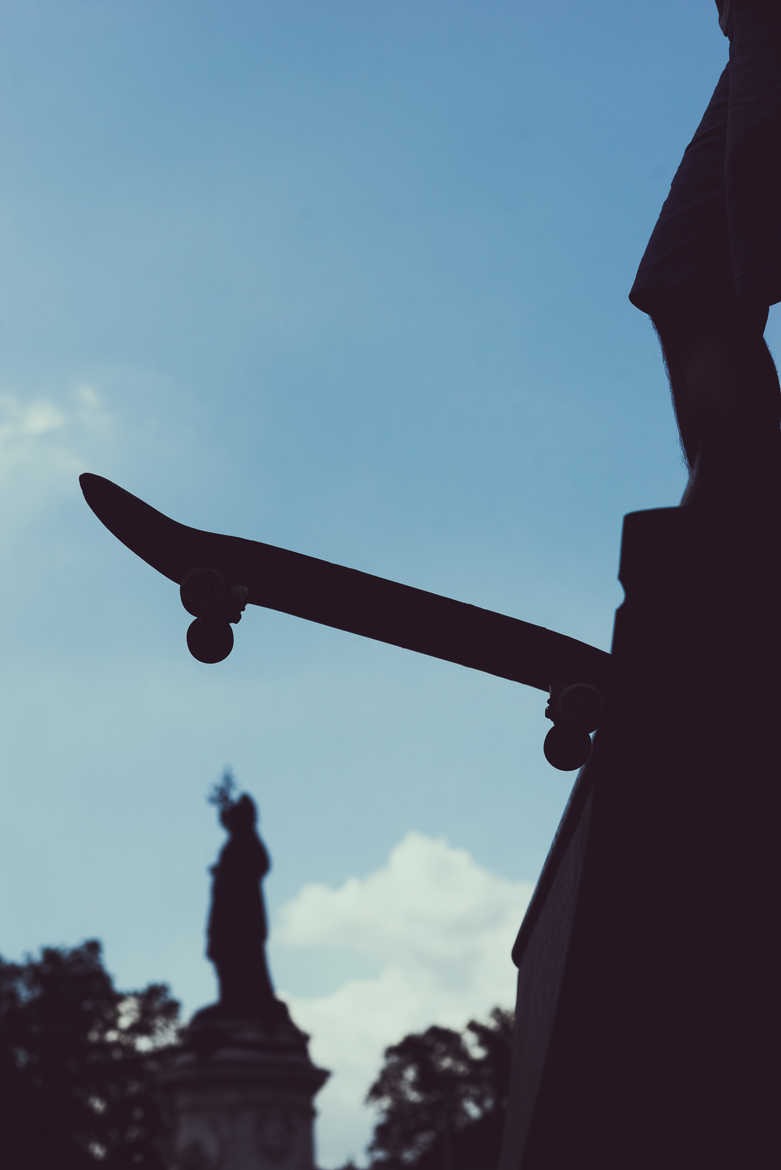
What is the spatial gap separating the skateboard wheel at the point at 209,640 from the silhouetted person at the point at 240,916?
22.8 m

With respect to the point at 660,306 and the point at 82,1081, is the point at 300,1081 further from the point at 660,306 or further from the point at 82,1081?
Answer: the point at 82,1081

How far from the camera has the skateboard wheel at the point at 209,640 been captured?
3.25 m

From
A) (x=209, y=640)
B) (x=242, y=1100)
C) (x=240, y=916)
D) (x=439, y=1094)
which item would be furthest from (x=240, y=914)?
(x=439, y=1094)

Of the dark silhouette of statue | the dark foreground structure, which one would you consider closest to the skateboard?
the dark foreground structure

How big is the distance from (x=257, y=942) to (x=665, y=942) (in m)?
25.6

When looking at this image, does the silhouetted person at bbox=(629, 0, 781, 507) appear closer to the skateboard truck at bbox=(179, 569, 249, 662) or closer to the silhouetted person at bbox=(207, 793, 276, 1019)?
the skateboard truck at bbox=(179, 569, 249, 662)

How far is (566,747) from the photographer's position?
3.07 meters

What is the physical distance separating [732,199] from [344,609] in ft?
4.04

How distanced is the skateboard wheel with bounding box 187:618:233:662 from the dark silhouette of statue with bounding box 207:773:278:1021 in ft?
74.7

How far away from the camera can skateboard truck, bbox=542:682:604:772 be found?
2.96 m

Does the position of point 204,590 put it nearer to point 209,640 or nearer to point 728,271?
point 209,640

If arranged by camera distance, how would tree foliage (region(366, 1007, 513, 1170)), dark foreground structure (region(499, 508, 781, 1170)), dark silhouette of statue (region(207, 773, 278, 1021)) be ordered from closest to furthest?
dark foreground structure (region(499, 508, 781, 1170)) → dark silhouette of statue (region(207, 773, 278, 1021)) → tree foliage (region(366, 1007, 513, 1170))

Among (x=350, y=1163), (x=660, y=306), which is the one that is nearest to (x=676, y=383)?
(x=660, y=306)

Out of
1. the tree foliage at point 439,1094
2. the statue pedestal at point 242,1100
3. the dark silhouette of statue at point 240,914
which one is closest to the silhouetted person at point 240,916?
the dark silhouette of statue at point 240,914
